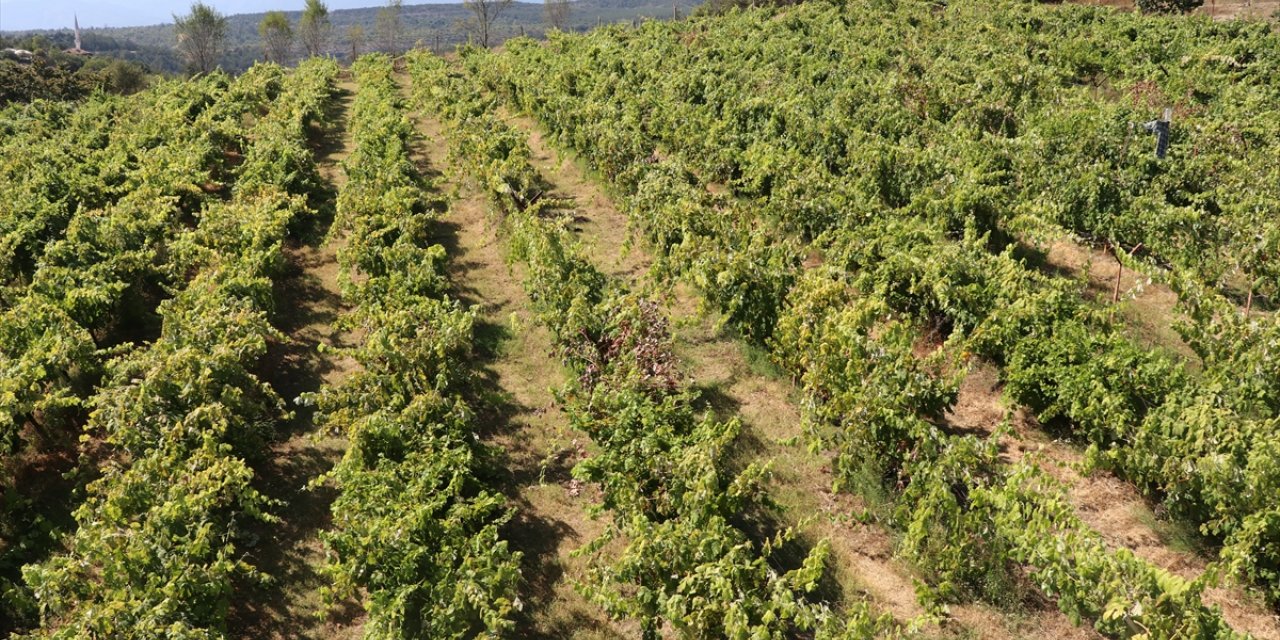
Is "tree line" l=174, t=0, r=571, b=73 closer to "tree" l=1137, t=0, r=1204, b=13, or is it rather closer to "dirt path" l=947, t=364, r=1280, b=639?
"tree" l=1137, t=0, r=1204, b=13

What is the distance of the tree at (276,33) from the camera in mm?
71062

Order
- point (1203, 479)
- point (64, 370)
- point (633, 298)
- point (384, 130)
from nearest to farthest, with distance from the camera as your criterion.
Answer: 1. point (1203, 479)
2. point (64, 370)
3. point (633, 298)
4. point (384, 130)

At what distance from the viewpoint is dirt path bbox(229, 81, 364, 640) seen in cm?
803

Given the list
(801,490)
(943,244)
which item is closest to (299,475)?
(801,490)

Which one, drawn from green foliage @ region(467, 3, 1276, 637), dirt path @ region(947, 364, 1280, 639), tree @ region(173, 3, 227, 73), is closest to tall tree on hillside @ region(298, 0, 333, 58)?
tree @ region(173, 3, 227, 73)

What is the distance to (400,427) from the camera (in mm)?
8500

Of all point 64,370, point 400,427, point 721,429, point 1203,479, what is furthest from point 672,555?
point 64,370

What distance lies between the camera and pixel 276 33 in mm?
73562

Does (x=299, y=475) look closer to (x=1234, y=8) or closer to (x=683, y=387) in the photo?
(x=683, y=387)

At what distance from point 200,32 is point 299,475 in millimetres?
74881

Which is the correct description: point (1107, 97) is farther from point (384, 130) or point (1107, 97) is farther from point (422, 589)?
point (422, 589)

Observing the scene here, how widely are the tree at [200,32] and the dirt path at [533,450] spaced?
6794cm

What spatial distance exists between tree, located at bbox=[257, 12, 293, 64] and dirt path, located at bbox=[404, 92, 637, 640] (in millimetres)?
67671

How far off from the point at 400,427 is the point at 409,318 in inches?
96.6
